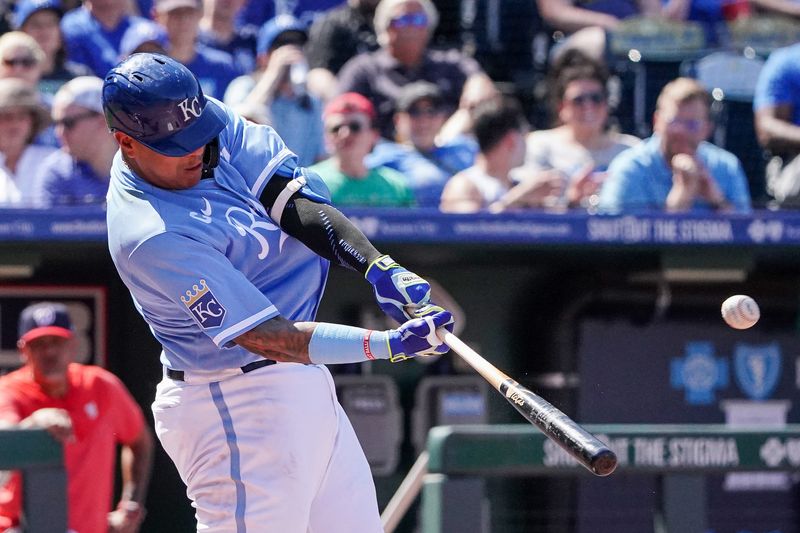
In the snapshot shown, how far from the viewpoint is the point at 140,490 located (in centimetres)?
502

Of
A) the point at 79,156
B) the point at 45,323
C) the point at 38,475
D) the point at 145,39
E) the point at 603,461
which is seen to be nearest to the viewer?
the point at 603,461

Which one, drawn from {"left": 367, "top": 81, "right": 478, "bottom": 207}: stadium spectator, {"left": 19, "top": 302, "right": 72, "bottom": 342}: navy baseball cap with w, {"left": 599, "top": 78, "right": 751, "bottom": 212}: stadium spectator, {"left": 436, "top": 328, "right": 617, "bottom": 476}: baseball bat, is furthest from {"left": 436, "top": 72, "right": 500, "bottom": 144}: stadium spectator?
{"left": 436, "top": 328, "right": 617, "bottom": 476}: baseball bat

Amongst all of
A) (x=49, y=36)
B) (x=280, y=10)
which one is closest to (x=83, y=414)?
(x=49, y=36)

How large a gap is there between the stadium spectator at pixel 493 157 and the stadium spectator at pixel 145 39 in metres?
1.42

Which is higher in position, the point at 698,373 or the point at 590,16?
the point at 590,16

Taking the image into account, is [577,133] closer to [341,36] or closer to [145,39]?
[341,36]

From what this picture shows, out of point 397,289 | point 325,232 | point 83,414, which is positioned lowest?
point 83,414

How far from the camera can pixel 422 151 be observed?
20.6 feet

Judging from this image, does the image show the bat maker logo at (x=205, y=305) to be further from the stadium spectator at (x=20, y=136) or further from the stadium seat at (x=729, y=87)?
the stadium seat at (x=729, y=87)

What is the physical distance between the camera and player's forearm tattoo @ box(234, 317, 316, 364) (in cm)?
314

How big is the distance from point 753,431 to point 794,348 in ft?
5.54

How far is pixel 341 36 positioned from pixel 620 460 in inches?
139

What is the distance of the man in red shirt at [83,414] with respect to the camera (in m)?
4.89

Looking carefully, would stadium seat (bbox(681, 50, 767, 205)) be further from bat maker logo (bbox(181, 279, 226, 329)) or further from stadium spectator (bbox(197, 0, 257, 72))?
bat maker logo (bbox(181, 279, 226, 329))
